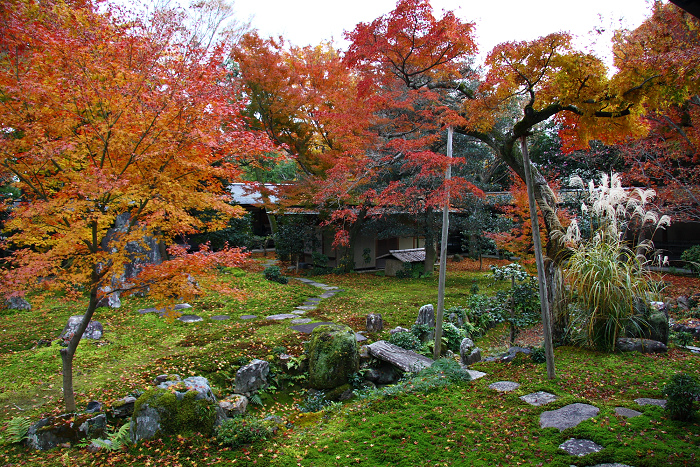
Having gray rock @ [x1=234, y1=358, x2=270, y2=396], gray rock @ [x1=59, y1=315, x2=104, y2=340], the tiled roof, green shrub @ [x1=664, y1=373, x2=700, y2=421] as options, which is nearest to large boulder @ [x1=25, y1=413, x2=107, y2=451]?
gray rock @ [x1=234, y1=358, x2=270, y2=396]

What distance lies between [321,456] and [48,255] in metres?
3.38

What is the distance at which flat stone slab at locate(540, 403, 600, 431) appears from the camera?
3326 mm

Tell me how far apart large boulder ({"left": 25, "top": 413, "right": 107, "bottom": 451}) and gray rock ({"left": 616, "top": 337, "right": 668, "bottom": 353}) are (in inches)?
253

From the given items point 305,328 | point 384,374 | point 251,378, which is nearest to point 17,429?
point 251,378

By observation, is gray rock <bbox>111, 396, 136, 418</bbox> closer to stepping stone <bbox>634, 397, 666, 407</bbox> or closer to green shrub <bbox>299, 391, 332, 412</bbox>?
green shrub <bbox>299, 391, 332, 412</bbox>

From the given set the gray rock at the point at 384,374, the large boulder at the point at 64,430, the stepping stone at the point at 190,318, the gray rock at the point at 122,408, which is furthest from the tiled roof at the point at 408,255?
the large boulder at the point at 64,430

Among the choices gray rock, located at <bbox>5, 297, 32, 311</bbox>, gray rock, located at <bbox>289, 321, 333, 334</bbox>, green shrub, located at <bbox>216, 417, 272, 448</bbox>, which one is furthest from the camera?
gray rock, located at <bbox>5, 297, 32, 311</bbox>

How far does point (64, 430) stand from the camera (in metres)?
3.67

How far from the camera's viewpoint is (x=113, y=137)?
4027 millimetres

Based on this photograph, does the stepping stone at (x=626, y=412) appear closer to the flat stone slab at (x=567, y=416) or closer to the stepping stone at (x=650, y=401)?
the flat stone slab at (x=567, y=416)

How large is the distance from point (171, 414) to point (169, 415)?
18 mm

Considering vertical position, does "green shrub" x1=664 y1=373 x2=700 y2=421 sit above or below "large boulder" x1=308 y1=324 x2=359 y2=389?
above

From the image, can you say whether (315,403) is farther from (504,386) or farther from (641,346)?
(641,346)

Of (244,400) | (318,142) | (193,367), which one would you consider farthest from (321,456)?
(318,142)
